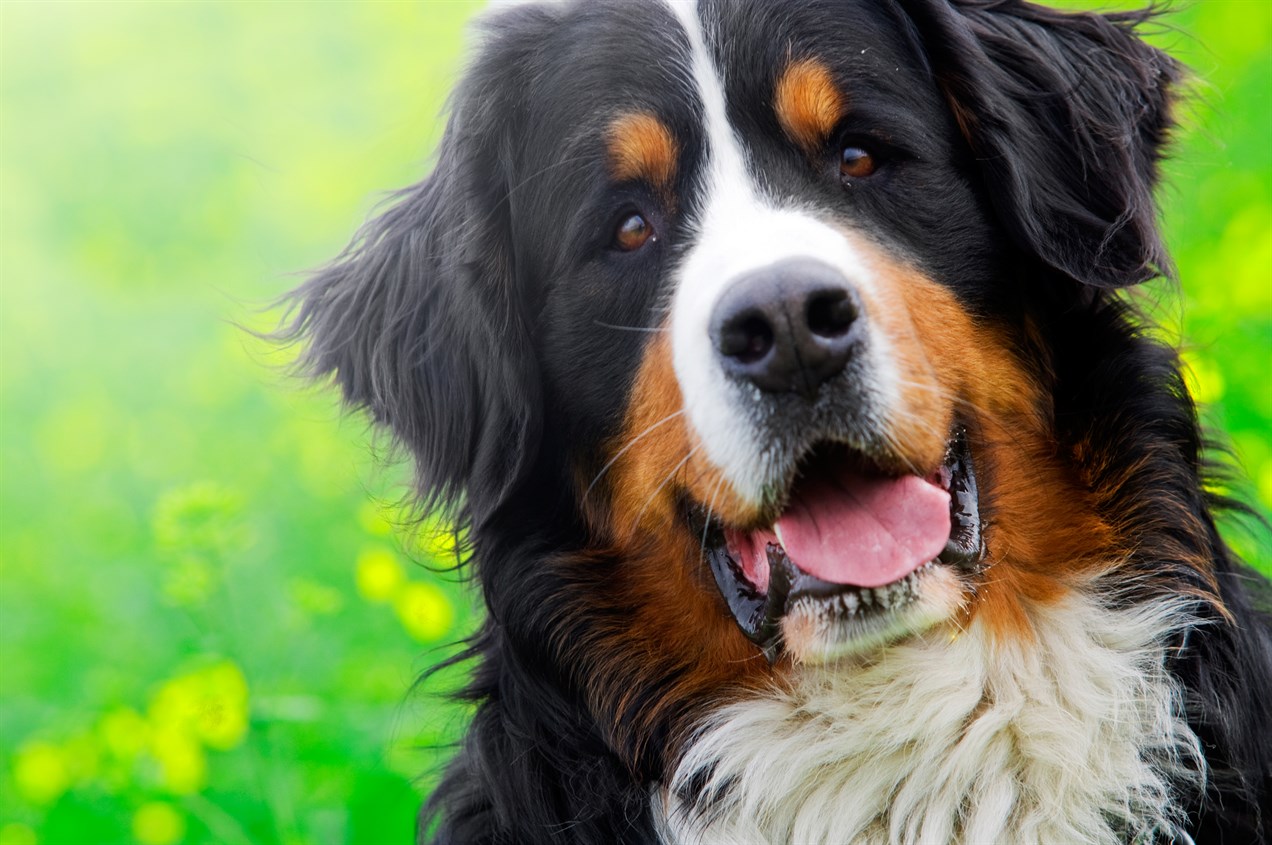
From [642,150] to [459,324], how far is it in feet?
1.90

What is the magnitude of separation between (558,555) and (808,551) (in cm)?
65

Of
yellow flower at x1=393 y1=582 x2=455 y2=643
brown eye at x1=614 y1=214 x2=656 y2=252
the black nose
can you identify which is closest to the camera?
the black nose

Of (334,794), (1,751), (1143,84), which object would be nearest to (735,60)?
(1143,84)

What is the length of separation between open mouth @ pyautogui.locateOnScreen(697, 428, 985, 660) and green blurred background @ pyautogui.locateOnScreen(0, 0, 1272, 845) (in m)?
0.85

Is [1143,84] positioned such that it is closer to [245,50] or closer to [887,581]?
[887,581]

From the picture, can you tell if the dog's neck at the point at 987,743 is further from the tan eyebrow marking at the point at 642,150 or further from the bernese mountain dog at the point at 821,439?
the tan eyebrow marking at the point at 642,150

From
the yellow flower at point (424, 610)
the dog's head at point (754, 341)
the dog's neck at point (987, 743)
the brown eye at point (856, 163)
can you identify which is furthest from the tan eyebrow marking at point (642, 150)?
the yellow flower at point (424, 610)

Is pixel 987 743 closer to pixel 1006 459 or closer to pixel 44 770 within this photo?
pixel 1006 459

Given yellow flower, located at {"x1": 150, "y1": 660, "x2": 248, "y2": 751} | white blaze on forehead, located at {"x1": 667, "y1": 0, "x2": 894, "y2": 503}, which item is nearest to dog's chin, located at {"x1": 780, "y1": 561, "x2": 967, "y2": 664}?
white blaze on forehead, located at {"x1": 667, "y1": 0, "x2": 894, "y2": 503}

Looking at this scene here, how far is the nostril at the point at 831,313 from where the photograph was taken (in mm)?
2424

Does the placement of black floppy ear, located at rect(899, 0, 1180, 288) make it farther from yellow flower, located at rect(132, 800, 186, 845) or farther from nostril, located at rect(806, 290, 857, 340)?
yellow flower, located at rect(132, 800, 186, 845)

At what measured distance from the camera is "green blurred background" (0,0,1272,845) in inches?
146

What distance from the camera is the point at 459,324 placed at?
3086 mm

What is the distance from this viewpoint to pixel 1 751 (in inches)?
185
